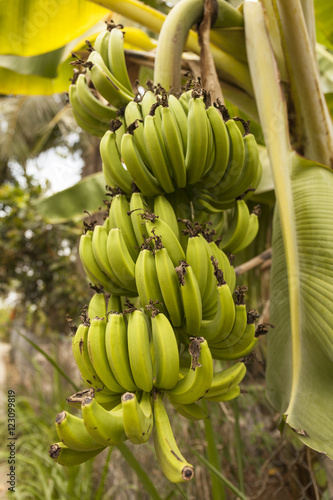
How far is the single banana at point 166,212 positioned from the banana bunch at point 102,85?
0.78 feet

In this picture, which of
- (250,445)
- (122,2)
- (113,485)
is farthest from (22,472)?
(122,2)

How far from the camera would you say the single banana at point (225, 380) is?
2.03 feet

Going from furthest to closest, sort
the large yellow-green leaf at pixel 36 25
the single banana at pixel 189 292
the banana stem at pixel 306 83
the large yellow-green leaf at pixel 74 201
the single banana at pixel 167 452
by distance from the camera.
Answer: the large yellow-green leaf at pixel 74 201 < the large yellow-green leaf at pixel 36 25 < the banana stem at pixel 306 83 < the single banana at pixel 189 292 < the single banana at pixel 167 452

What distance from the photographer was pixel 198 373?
52 centimetres

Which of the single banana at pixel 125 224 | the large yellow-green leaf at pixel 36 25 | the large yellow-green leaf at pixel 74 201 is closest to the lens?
the single banana at pixel 125 224

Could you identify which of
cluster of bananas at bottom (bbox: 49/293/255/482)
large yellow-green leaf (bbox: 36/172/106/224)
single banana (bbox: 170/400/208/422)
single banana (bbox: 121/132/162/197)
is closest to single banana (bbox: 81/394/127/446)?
Result: cluster of bananas at bottom (bbox: 49/293/255/482)

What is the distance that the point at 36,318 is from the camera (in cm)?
365

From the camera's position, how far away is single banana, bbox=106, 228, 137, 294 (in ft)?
2.04

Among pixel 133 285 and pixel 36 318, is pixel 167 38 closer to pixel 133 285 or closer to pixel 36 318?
pixel 133 285

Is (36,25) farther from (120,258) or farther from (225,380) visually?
(225,380)

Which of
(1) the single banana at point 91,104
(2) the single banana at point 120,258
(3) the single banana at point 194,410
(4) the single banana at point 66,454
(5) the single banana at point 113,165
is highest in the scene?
(1) the single banana at point 91,104

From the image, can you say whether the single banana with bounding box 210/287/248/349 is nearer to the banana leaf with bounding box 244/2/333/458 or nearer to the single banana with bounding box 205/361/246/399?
the single banana with bounding box 205/361/246/399

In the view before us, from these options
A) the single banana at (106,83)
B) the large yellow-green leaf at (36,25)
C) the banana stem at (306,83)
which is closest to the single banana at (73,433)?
the single banana at (106,83)

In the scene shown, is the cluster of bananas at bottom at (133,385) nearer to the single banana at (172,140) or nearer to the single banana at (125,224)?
the single banana at (125,224)
